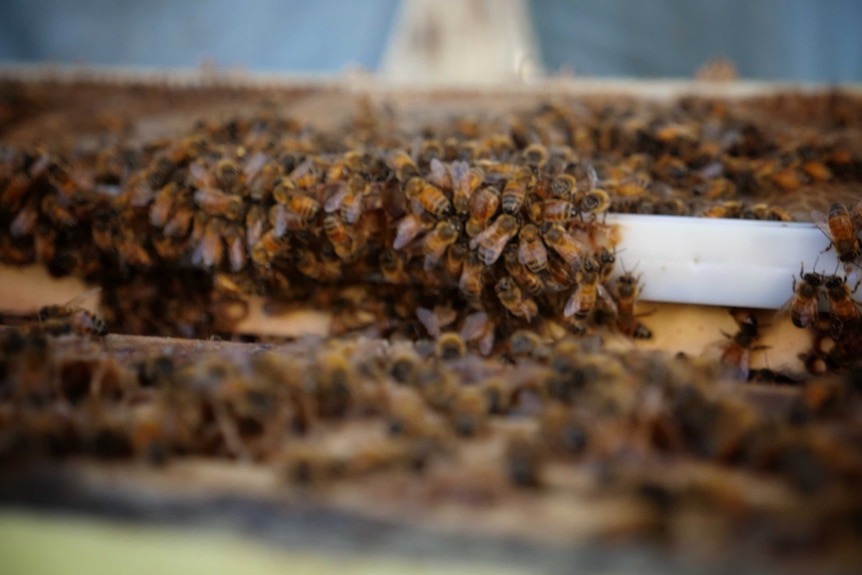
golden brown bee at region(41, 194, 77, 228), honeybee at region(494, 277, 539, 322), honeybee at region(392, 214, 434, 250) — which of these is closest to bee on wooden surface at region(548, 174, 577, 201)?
honeybee at region(494, 277, 539, 322)

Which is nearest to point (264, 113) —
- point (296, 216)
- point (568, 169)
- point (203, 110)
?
point (203, 110)

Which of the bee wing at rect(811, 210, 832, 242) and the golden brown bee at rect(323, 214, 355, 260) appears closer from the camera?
the bee wing at rect(811, 210, 832, 242)

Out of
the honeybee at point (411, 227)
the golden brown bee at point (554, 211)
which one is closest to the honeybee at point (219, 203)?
the honeybee at point (411, 227)

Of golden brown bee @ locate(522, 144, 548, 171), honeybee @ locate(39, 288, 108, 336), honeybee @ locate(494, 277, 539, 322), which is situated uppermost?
golden brown bee @ locate(522, 144, 548, 171)

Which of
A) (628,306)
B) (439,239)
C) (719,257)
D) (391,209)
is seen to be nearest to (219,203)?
(391,209)

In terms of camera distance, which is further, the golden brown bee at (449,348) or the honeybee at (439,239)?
the honeybee at (439,239)

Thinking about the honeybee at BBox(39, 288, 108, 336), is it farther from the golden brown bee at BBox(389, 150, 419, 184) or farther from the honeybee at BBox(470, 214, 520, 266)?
the honeybee at BBox(470, 214, 520, 266)

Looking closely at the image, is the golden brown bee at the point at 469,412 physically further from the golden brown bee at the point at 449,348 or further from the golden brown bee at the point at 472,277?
the golden brown bee at the point at 472,277
